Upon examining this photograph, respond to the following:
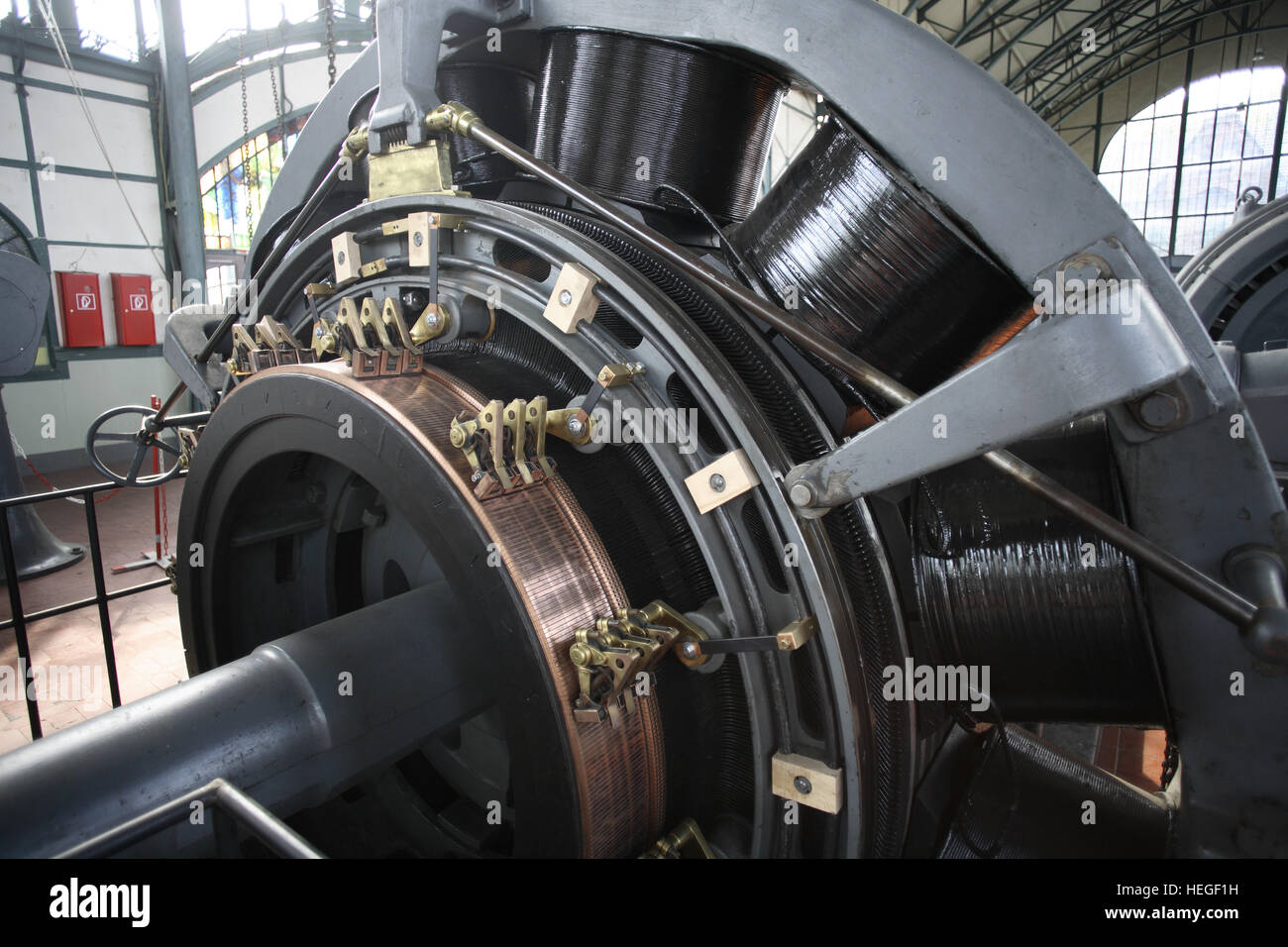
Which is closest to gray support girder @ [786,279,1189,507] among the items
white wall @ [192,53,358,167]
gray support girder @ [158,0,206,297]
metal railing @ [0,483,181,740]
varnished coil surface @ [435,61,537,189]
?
varnished coil surface @ [435,61,537,189]

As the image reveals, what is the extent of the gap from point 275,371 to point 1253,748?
2009 millimetres

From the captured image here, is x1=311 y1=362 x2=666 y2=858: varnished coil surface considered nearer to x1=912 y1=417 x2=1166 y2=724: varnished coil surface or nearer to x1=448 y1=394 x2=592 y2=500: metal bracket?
x1=448 y1=394 x2=592 y2=500: metal bracket

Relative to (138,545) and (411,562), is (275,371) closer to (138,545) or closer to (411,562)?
(411,562)

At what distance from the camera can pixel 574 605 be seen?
1389mm

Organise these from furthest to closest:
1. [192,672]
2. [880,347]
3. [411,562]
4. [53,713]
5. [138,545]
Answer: [138,545] → [53,713] → [192,672] → [411,562] → [880,347]

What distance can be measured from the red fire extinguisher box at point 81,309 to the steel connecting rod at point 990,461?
10914mm

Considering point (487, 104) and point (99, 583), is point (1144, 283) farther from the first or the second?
point (99, 583)

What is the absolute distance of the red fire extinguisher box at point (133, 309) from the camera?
10367mm

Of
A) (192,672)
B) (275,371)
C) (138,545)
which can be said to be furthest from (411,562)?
(138,545)

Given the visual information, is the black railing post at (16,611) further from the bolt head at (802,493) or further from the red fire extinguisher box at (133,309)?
the red fire extinguisher box at (133,309)

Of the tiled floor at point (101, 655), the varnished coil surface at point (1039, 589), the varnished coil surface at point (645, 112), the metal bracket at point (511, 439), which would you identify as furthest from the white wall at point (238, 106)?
the varnished coil surface at point (1039, 589)

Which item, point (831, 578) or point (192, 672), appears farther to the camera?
point (192, 672)

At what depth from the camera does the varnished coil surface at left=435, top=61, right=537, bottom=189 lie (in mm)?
2143
